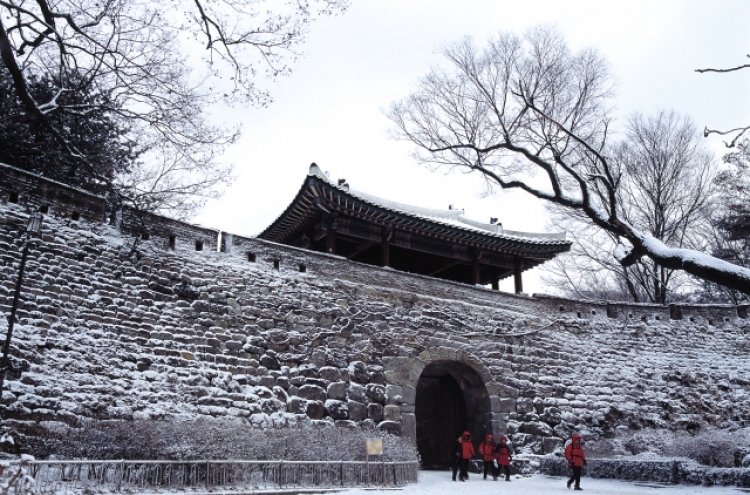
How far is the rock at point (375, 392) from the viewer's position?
1098cm

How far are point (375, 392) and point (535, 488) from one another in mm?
3325

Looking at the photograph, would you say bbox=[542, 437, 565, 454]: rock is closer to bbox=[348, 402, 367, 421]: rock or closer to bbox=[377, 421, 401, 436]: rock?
bbox=[377, 421, 401, 436]: rock

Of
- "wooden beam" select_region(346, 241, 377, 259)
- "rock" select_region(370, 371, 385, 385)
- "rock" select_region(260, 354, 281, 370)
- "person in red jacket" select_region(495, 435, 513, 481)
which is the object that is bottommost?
"person in red jacket" select_region(495, 435, 513, 481)

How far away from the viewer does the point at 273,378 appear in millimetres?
9953

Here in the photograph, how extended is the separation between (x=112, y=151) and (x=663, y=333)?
1429cm

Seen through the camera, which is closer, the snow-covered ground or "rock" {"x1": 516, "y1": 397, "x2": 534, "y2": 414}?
the snow-covered ground

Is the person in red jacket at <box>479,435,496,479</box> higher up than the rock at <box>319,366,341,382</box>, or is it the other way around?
the rock at <box>319,366,341,382</box>

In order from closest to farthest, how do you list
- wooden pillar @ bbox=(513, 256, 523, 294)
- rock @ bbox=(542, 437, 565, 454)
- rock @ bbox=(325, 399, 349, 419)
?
rock @ bbox=(325, 399, 349, 419) < rock @ bbox=(542, 437, 565, 454) < wooden pillar @ bbox=(513, 256, 523, 294)

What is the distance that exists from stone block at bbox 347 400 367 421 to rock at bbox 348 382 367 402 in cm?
8

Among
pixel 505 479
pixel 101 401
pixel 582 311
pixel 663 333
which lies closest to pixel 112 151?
pixel 101 401

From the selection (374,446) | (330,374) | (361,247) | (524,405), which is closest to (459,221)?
(361,247)

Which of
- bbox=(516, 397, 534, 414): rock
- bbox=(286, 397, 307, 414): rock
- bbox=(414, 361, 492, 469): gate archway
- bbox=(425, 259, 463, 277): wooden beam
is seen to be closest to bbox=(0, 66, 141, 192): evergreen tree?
bbox=(286, 397, 307, 414): rock

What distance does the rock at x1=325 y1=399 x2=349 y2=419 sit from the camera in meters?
10.3

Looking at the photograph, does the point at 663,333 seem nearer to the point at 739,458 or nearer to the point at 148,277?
the point at 739,458
